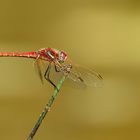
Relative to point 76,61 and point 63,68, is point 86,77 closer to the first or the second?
point 63,68

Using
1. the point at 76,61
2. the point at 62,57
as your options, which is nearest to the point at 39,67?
the point at 62,57

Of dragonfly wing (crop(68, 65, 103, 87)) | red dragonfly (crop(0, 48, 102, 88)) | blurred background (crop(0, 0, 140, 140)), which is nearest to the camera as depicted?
red dragonfly (crop(0, 48, 102, 88))

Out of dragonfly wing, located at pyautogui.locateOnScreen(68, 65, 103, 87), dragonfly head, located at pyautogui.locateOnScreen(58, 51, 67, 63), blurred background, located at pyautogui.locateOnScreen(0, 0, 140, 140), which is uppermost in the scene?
blurred background, located at pyautogui.locateOnScreen(0, 0, 140, 140)

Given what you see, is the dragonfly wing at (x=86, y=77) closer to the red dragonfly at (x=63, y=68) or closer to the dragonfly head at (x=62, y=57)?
the red dragonfly at (x=63, y=68)

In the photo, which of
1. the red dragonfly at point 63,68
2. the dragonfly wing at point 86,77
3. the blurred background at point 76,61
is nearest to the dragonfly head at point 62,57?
the red dragonfly at point 63,68

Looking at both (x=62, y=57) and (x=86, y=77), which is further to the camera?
(x=86, y=77)

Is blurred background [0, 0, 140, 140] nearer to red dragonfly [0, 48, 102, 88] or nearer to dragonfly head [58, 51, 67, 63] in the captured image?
red dragonfly [0, 48, 102, 88]

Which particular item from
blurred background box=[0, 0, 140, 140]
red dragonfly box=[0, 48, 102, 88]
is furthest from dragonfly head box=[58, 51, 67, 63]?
blurred background box=[0, 0, 140, 140]

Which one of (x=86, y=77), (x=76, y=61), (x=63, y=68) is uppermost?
(x=76, y=61)

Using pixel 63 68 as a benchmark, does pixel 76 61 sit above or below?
above

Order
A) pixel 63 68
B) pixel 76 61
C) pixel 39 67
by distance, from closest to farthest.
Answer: pixel 63 68
pixel 39 67
pixel 76 61
